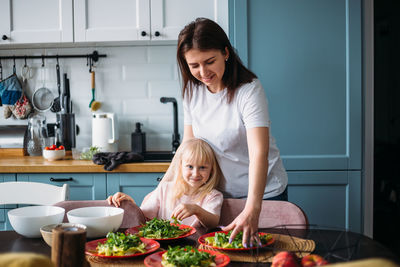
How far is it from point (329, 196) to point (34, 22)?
207cm

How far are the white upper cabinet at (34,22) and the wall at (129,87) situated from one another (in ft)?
1.15

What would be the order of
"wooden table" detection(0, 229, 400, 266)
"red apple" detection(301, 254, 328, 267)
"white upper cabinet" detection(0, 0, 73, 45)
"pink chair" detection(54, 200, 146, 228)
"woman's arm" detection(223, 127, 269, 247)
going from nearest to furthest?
"red apple" detection(301, 254, 328, 267), "wooden table" detection(0, 229, 400, 266), "woman's arm" detection(223, 127, 269, 247), "pink chair" detection(54, 200, 146, 228), "white upper cabinet" detection(0, 0, 73, 45)

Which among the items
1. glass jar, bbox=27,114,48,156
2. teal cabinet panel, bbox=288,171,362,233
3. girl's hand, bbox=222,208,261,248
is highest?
glass jar, bbox=27,114,48,156

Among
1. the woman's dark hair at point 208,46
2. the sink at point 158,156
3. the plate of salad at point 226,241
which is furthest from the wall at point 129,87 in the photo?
the plate of salad at point 226,241

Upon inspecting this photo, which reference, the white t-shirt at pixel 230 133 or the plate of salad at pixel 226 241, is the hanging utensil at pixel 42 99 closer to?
the white t-shirt at pixel 230 133

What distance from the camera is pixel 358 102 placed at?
2.50 metres

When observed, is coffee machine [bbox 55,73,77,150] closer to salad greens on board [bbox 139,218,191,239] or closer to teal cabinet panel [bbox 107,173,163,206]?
teal cabinet panel [bbox 107,173,163,206]

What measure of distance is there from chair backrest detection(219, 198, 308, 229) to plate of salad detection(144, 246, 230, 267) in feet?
1.32

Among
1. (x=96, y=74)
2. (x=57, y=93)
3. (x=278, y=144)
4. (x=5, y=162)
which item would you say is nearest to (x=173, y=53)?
(x=96, y=74)

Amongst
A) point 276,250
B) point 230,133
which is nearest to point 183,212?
point 276,250

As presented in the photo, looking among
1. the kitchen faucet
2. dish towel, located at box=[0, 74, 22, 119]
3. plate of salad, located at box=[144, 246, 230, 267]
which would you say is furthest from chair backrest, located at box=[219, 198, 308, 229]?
dish towel, located at box=[0, 74, 22, 119]

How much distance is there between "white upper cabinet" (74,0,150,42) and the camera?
2832 mm

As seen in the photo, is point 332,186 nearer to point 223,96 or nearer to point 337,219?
point 337,219

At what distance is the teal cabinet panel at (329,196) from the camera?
2.51 m
